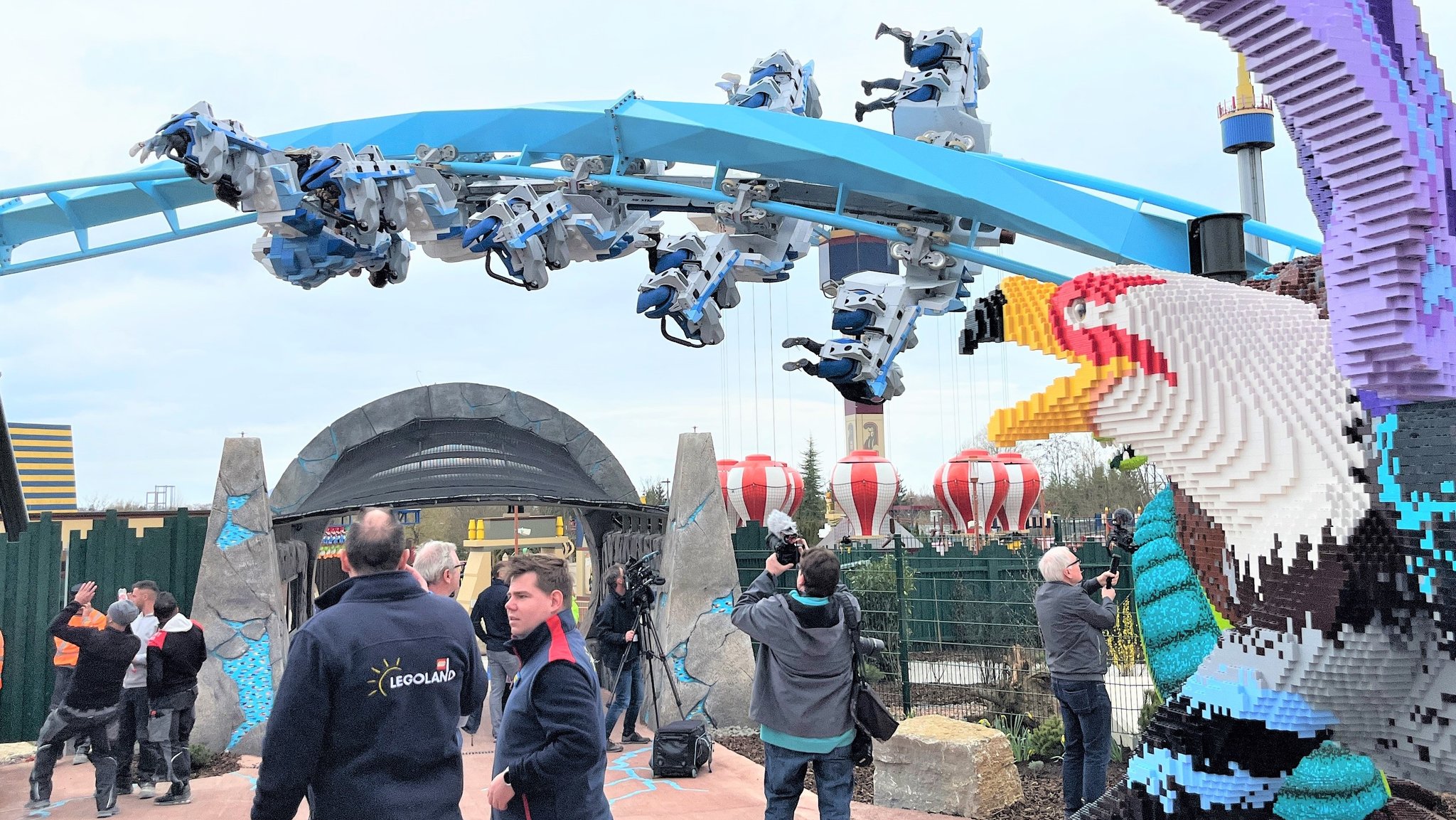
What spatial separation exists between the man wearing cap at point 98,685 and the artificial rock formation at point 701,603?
4264mm

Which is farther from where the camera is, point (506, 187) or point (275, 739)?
point (506, 187)

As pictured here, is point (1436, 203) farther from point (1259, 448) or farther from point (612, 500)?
point (612, 500)

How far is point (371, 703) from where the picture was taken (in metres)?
3.24

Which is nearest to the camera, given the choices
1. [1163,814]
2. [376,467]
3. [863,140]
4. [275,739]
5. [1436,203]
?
[1436,203]

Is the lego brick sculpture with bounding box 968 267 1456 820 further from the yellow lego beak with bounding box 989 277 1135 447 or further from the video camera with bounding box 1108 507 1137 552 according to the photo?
the video camera with bounding box 1108 507 1137 552

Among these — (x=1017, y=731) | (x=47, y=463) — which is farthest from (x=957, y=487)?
(x=47, y=463)

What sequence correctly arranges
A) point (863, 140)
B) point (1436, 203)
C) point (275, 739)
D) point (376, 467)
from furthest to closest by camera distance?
point (376, 467), point (863, 140), point (275, 739), point (1436, 203)

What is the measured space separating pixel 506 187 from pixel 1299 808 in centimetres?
578

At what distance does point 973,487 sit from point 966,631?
11.8 meters

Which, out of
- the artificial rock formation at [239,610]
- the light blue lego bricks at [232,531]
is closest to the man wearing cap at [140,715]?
the artificial rock formation at [239,610]

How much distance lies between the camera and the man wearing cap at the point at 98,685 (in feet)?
23.6

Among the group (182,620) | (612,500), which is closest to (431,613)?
(182,620)

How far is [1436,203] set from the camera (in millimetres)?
2906

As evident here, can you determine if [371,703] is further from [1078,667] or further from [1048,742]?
[1048,742]
